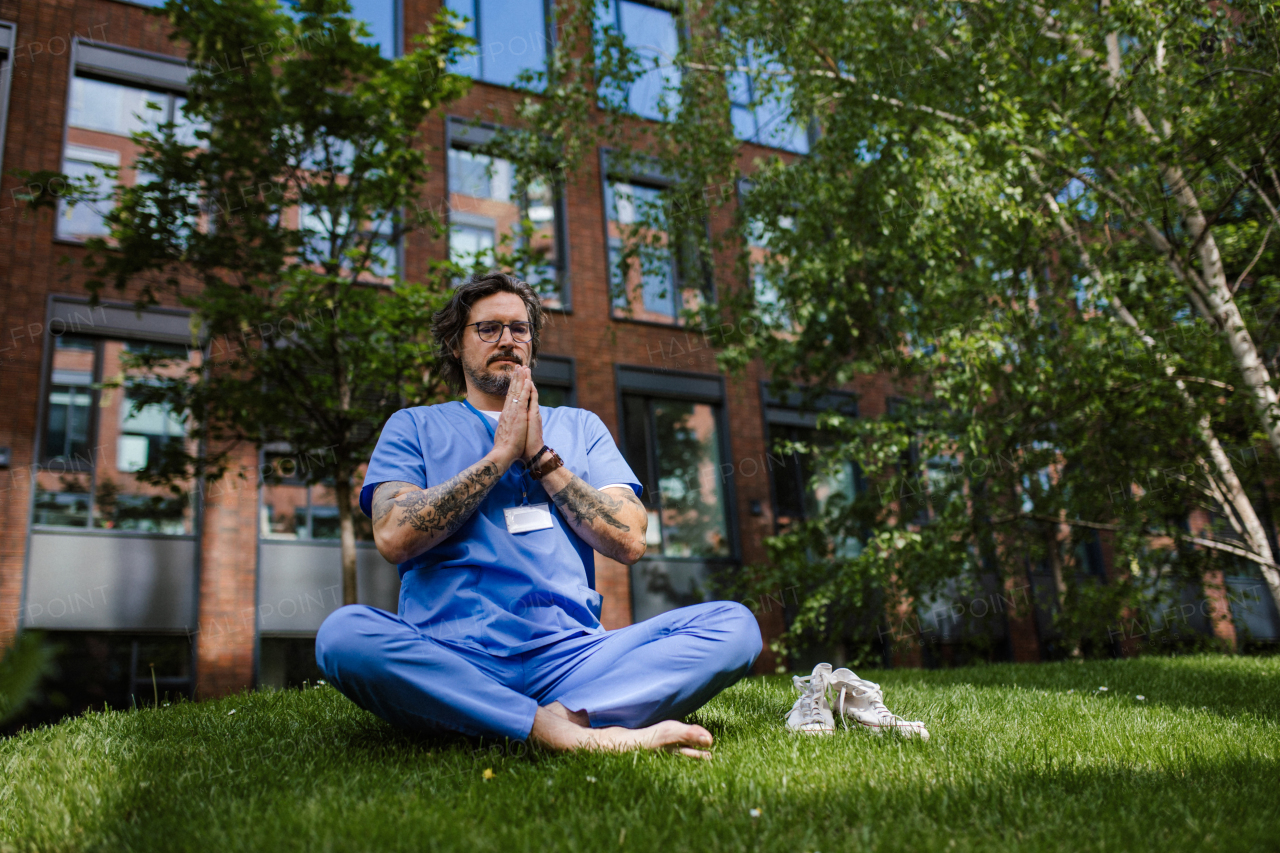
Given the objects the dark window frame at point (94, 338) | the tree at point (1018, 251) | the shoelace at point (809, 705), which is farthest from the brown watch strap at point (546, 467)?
the dark window frame at point (94, 338)

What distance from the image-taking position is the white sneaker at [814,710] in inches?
143

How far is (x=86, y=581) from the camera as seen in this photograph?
11.9m

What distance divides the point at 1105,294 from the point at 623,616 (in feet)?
28.9

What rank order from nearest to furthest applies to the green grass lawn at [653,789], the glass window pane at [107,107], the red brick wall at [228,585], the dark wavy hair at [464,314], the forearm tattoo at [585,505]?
the green grass lawn at [653,789] < the forearm tattoo at [585,505] < the dark wavy hair at [464,314] < the red brick wall at [228,585] < the glass window pane at [107,107]

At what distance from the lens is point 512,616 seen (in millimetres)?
3172

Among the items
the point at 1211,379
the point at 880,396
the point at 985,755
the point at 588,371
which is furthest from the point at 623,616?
the point at 985,755

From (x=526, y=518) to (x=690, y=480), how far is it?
13395 millimetres

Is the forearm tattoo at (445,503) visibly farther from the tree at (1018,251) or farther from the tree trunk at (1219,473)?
the tree trunk at (1219,473)

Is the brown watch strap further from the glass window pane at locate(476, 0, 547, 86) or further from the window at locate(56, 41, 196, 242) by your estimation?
the glass window pane at locate(476, 0, 547, 86)

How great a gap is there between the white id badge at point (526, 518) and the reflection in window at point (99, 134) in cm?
1220

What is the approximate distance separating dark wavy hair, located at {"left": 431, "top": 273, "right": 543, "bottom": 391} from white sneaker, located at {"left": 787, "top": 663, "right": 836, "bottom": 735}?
186 centimetres

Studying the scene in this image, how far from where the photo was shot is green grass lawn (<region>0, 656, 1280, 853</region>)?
219cm

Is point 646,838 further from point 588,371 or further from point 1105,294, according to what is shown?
point 588,371

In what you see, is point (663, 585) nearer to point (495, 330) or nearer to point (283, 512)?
point (283, 512)
